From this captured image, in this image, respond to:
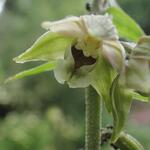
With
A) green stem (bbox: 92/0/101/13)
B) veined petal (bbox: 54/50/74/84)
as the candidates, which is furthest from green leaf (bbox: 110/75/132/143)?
green stem (bbox: 92/0/101/13)

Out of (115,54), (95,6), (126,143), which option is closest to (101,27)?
(115,54)

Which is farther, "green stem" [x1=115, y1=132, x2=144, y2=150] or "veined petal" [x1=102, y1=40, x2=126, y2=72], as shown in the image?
"green stem" [x1=115, y1=132, x2=144, y2=150]

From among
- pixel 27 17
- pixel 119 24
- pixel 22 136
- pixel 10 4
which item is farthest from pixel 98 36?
pixel 10 4

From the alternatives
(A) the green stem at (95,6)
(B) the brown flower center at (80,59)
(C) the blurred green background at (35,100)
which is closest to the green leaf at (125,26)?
(A) the green stem at (95,6)

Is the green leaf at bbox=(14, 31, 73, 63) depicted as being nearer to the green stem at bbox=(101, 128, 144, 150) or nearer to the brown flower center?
the brown flower center

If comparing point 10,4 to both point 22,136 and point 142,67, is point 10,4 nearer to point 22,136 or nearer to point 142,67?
point 22,136

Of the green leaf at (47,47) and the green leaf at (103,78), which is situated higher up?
the green leaf at (47,47)

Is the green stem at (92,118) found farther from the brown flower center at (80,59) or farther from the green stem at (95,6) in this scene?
the green stem at (95,6)
